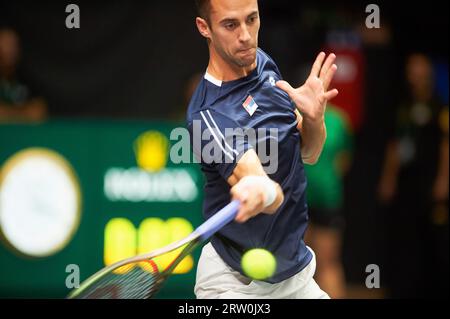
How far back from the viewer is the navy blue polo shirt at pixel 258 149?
431 cm

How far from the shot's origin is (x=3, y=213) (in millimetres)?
7359

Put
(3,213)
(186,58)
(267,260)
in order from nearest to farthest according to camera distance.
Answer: (267,260)
(3,213)
(186,58)

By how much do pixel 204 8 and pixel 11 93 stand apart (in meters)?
4.09

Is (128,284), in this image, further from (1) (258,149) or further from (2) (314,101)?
(2) (314,101)

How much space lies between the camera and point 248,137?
432 cm

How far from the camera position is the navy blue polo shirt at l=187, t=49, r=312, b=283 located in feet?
14.1

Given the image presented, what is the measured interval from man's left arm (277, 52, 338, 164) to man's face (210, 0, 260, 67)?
22 cm

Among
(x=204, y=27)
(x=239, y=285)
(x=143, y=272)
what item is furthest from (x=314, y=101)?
(x=143, y=272)

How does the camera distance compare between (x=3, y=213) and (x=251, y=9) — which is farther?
(x=3, y=213)

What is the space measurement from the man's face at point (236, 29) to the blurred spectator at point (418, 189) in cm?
483

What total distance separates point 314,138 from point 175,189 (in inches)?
125
